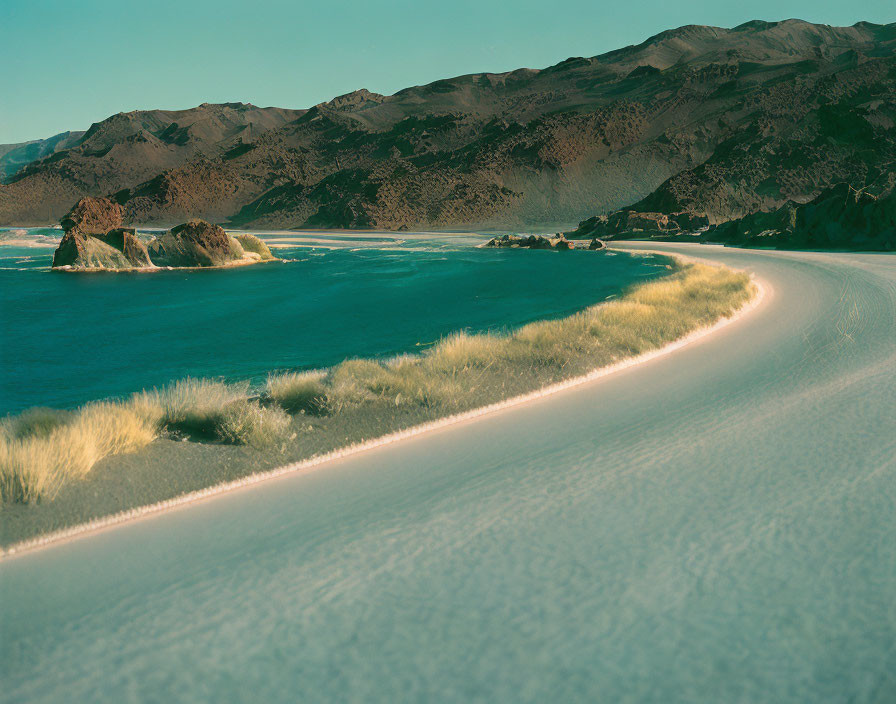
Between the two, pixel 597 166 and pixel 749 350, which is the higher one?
pixel 597 166

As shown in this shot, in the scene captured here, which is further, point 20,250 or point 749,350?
point 20,250

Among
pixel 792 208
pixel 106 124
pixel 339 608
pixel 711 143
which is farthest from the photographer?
pixel 106 124

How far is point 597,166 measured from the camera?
102125 millimetres

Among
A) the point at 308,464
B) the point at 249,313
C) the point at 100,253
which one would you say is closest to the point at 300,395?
the point at 308,464

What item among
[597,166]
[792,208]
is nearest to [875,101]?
[597,166]

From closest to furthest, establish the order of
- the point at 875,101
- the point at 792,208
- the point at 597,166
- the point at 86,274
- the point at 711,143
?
the point at 86,274 → the point at 792,208 → the point at 875,101 → the point at 711,143 → the point at 597,166

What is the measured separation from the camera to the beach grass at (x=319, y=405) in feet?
15.5

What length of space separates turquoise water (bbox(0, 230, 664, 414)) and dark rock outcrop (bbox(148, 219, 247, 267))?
240 centimetres

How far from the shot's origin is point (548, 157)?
334ft

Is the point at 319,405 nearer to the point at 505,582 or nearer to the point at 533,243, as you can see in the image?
the point at 505,582

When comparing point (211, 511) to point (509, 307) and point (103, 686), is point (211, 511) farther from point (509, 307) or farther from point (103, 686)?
point (509, 307)

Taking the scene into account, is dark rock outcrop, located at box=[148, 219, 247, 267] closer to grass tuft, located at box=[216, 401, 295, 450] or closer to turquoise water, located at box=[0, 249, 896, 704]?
grass tuft, located at box=[216, 401, 295, 450]

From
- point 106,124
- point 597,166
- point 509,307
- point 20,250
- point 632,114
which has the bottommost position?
point 509,307

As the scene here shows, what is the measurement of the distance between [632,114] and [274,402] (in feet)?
369
